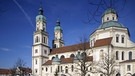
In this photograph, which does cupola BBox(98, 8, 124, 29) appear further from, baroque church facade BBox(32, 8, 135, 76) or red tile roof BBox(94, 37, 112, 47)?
red tile roof BBox(94, 37, 112, 47)

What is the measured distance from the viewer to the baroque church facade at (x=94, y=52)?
1853 inches

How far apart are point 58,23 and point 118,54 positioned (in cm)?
4847

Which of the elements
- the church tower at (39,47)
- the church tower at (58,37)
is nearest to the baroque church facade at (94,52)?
the church tower at (39,47)

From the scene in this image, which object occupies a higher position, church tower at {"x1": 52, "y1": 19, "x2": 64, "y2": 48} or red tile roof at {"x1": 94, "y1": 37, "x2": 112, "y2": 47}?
church tower at {"x1": 52, "y1": 19, "x2": 64, "y2": 48}

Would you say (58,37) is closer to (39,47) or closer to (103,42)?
(39,47)

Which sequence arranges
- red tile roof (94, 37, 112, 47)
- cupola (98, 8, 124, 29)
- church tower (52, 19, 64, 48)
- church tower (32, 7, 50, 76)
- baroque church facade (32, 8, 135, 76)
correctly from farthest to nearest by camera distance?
church tower (52, 19, 64, 48)
church tower (32, 7, 50, 76)
cupola (98, 8, 124, 29)
red tile roof (94, 37, 112, 47)
baroque church facade (32, 8, 135, 76)

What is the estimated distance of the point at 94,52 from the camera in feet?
167

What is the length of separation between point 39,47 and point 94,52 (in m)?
29.0

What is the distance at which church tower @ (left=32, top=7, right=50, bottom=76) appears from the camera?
72.9 meters

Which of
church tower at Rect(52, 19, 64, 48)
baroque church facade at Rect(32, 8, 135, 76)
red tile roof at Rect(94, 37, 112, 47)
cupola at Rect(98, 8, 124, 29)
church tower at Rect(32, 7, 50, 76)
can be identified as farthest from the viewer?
church tower at Rect(52, 19, 64, 48)

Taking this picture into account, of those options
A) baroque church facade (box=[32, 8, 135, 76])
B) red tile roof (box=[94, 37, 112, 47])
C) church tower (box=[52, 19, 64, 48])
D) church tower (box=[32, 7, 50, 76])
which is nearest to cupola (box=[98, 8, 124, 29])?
baroque church facade (box=[32, 8, 135, 76])

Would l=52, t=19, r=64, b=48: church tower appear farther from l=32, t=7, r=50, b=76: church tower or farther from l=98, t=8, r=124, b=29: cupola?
l=98, t=8, r=124, b=29: cupola

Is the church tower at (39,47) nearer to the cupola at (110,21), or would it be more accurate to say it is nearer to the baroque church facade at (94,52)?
the baroque church facade at (94,52)

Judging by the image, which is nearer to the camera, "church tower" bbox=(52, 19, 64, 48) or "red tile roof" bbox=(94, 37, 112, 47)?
"red tile roof" bbox=(94, 37, 112, 47)
